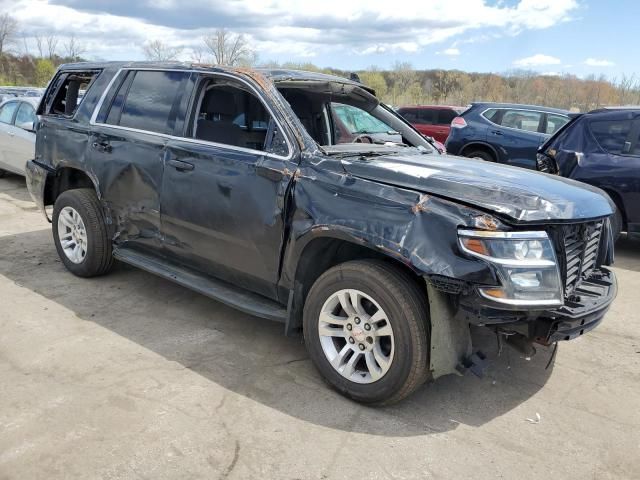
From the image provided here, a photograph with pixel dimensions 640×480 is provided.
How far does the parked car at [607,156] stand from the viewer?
6.52 meters

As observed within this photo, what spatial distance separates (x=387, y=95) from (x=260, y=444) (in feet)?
172

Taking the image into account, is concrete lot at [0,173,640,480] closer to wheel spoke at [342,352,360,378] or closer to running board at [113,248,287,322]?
wheel spoke at [342,352,360,378]

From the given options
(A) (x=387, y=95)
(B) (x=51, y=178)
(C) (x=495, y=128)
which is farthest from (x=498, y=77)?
(B) (x=51, y=178)

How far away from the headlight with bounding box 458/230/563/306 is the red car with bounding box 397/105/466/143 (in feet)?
40.4

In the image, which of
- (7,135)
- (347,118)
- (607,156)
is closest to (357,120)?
(347,118)

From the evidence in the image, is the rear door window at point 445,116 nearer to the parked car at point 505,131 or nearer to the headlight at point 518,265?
the parked car at point 505,131

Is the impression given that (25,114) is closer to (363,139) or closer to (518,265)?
(363,139)

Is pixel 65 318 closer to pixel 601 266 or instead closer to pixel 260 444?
pixel 260 444

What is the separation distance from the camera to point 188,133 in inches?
163

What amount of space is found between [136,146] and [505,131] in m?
8.38

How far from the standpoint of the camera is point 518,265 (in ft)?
9.14

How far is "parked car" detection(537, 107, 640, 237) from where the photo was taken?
6.52 m

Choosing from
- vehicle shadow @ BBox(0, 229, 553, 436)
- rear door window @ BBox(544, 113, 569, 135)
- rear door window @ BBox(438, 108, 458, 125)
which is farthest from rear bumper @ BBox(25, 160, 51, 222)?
rear door window @ BBox(438, 108, 458, 125)

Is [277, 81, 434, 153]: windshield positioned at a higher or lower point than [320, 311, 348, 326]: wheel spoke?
higher
